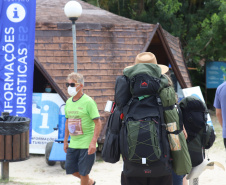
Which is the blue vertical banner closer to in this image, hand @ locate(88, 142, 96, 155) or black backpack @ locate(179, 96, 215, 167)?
hand @ locate(88, 142, 96, 155)

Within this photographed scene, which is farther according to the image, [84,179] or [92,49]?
[92,49]

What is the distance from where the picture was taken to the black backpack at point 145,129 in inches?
128

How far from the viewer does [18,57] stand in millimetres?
8883

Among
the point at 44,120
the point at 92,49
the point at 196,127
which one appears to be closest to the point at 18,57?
the point at 44,120

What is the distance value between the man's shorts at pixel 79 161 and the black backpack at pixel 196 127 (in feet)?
4.44

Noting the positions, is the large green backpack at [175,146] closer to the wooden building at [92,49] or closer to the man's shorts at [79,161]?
the man's shorts at [79,161]

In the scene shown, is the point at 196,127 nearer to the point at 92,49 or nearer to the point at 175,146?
the point at 175,146

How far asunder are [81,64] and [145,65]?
6.82 meters

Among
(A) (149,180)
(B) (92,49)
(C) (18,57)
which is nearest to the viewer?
(A) (149,180)

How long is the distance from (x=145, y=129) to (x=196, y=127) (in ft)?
3.94

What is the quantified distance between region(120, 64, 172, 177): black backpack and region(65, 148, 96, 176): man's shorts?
5.74 ft

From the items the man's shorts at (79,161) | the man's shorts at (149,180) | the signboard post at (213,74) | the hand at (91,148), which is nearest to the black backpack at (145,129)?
the man's shorts at (149,180)

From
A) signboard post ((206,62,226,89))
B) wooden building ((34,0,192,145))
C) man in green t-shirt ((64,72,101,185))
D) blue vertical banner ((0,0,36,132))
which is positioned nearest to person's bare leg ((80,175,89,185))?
man in green t-shirt ((64,72,101,185))

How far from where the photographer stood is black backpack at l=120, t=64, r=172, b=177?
325 cm
